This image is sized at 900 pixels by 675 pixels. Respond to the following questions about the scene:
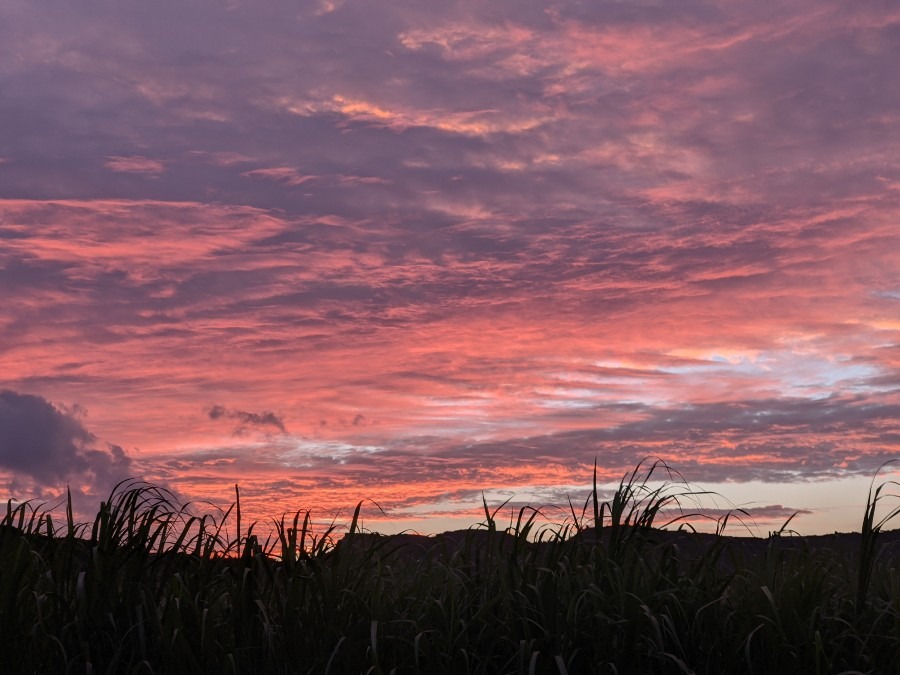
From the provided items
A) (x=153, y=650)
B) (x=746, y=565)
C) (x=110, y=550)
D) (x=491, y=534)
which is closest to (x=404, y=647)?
(x=491, y=534)

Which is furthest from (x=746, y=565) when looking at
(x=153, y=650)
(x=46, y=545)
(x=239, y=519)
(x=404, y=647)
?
(x=46, y=545)

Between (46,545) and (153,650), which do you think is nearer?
(153,650)

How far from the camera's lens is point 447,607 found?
696 centimetres

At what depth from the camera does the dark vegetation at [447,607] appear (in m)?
6.44

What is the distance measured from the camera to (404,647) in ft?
21.7

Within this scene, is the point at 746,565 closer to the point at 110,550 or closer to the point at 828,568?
the point at 828,568

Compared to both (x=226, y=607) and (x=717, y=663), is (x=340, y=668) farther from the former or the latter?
(x=717, y=663)

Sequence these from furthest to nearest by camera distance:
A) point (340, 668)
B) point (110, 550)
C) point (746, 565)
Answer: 1. point (746, 565)
2. point (110, 550)
3. point (340, 668)

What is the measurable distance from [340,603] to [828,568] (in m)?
3.72

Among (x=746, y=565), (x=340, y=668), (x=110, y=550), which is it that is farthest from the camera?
(x=746, y=565)

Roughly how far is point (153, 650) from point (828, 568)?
504 centimetres

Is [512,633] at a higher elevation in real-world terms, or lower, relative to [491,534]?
lower

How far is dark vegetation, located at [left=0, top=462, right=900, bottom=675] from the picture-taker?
6.44 m

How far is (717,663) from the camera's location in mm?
6539
